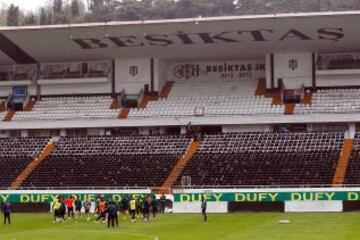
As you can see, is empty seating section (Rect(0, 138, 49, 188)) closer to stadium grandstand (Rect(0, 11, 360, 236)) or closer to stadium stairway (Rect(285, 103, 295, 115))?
stadium grandstand (Rect(0, 11, 360, 236))

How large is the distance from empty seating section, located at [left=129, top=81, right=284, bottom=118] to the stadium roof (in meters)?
2.90

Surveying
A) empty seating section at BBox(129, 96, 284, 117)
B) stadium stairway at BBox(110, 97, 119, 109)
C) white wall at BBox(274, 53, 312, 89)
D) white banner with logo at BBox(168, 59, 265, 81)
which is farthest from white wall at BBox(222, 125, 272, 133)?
stadium stairway at BBox(110, 97, 119, 109)

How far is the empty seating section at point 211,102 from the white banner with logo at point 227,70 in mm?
563

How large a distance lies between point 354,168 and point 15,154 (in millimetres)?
28323

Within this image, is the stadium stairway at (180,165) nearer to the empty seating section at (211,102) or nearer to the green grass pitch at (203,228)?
the empty seating section at (211,102)

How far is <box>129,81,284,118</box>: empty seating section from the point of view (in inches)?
2552

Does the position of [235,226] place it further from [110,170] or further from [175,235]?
[110,170]

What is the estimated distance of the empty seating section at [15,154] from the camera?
6006cm

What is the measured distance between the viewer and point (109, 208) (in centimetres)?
3706

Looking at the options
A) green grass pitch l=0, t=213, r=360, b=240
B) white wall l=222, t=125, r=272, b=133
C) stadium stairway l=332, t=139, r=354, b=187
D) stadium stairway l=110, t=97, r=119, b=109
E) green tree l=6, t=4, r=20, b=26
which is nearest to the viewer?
green grass pitch l=0, t=213, r=360, b=240

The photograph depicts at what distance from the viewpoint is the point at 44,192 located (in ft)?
174

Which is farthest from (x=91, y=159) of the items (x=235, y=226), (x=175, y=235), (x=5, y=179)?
(x=175, y=235)

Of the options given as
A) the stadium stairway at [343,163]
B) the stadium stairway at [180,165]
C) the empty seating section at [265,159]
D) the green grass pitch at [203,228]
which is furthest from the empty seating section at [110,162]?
the stadium stairway at [343,163]

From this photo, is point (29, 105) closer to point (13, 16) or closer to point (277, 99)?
point (277, 99)
